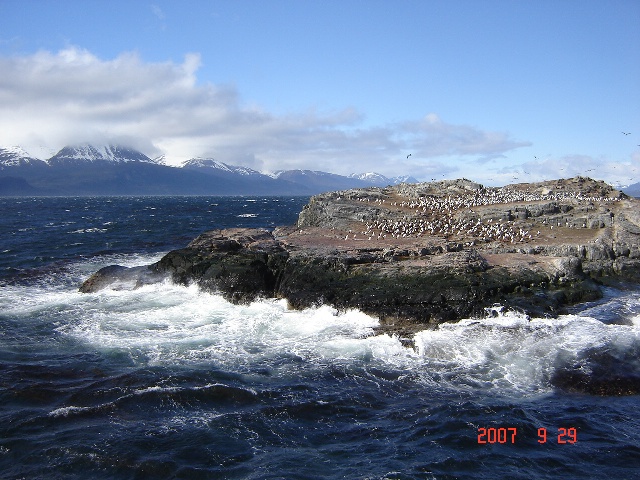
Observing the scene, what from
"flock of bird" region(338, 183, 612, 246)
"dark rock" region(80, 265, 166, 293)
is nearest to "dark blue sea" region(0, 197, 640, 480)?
"dark rock" region(80, 265, 166, 293)

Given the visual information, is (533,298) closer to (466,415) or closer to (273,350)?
(466,415)

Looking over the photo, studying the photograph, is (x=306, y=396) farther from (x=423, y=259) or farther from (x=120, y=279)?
(x=120, y=279)

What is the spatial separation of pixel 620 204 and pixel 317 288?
35.4m

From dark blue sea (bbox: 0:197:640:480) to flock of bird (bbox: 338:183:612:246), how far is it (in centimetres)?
1033

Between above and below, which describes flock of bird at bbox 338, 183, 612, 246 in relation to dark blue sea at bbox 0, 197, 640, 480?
above

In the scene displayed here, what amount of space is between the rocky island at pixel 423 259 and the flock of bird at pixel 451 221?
0.11 meters

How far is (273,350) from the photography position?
2333 cm

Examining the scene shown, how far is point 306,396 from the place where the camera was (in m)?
18.7

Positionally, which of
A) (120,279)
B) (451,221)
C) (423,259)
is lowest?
(120,279)
